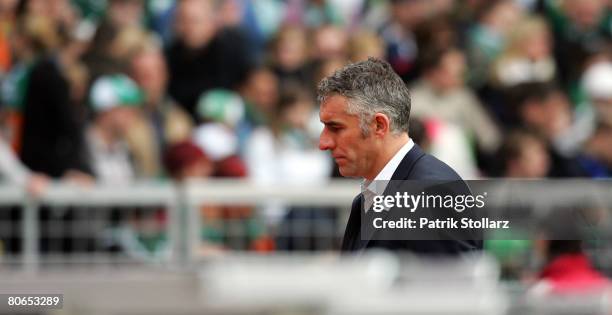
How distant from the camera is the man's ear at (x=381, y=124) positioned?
14.1ft

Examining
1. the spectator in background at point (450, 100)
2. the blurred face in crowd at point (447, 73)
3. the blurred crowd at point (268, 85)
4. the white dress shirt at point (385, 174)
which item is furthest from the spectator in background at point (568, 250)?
the blurred face in crowd at point (447, 73)

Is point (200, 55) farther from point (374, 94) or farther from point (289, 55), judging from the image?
point (374, 94)

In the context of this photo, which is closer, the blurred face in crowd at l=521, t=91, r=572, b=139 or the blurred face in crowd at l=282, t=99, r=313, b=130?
the blurred face in crowd at l=282, t=99, r=313, b=130

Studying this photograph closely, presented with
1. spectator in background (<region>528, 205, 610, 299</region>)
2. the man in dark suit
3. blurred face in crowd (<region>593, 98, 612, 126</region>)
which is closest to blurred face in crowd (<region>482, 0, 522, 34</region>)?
blurred face in crowd (<region>593, 98, 612, 126</region>)

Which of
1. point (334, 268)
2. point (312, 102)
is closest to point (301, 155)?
point (312, 102)

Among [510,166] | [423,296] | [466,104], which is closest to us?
[423,296]

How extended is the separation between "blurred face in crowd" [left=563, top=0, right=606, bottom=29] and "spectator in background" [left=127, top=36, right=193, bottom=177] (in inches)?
147

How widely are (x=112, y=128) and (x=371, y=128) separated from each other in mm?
4895

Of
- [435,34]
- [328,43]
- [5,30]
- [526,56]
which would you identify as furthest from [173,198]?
[526,56]

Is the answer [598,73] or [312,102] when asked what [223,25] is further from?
[598,73]

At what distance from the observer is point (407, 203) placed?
420 centimetres

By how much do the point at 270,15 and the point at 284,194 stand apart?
2390mm

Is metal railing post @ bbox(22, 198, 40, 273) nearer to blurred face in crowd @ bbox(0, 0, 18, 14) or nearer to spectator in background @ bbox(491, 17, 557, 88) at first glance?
blurred face in crowd @ bbox(0, 0, 18, 14)

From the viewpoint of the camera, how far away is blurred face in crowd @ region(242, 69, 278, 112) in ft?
32.7
